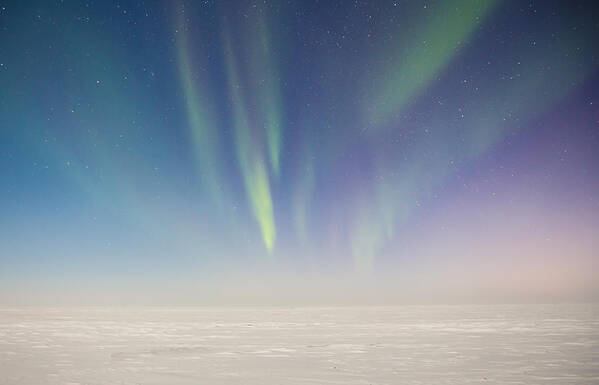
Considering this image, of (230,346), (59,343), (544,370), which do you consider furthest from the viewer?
(59,343)

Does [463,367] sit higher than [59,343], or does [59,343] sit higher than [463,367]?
[59,343]

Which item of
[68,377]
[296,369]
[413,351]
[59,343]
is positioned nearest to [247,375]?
[296,369]

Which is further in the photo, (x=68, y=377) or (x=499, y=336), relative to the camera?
(x=499, y=336)

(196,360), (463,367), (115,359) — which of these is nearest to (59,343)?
(115,359)

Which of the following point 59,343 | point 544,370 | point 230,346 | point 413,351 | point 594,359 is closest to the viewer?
point 544,370

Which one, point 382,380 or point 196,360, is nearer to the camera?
point 382,380

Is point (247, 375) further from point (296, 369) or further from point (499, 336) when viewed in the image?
point (499, 336)

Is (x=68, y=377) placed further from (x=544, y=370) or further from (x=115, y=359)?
(x=544, y=370)

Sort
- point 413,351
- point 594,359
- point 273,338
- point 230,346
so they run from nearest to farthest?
point 594,359 → point 413,351 → point 230,346 → point 273,338

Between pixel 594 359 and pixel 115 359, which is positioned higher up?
pixel 115 359
